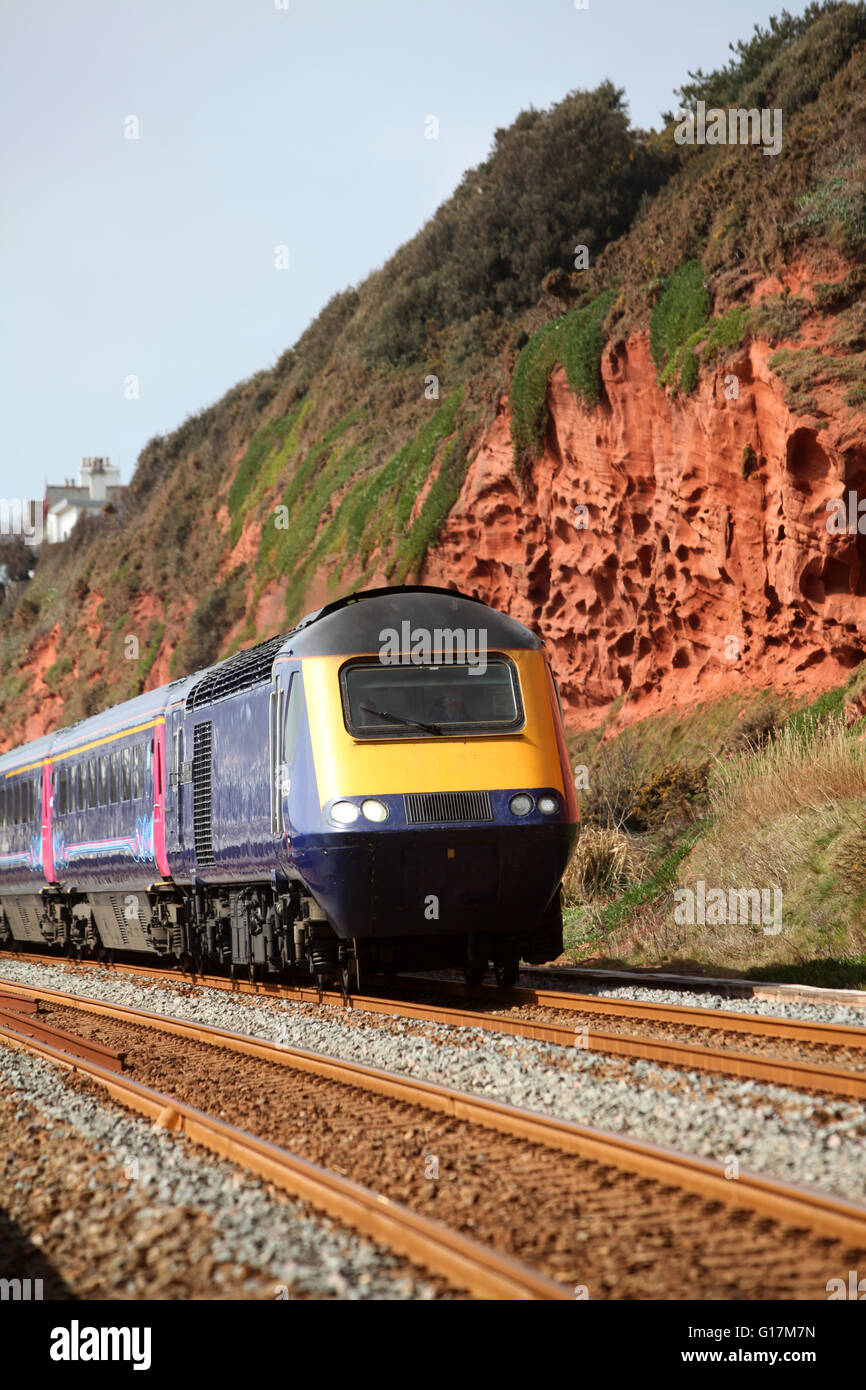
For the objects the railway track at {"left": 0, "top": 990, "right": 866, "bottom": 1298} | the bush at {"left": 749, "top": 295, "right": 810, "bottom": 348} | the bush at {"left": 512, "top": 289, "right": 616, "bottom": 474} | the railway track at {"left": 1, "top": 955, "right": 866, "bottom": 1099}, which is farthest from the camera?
the bush at {"left": 512, "top": 289, "right": 616, "bottom": 474}

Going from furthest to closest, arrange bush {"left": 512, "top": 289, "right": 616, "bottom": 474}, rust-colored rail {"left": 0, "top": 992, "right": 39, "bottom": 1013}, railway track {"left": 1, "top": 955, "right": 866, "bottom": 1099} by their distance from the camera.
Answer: bush {"left": 512, "top": 289, "right": 616, "bottom": 474} → rust-colored rail {"left": 0, "top": 992, "right": 39, "bottom": 1013} → railway track {"left": 1, "top": 955, "right": 866, "bottom": 1099}

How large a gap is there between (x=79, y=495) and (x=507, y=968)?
89390mm

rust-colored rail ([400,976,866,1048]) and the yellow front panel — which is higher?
the yellow front panel

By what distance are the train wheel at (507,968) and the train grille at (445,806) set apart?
5.34 ft

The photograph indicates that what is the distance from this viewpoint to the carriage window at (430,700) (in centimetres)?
1102

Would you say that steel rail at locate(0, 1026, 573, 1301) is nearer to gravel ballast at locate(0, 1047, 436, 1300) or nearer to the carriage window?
gravel ballast at locate(0, 1047, 436, 1300)

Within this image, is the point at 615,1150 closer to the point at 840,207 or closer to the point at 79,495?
the point at 840,207

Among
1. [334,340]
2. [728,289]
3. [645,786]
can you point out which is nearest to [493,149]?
[334,340]

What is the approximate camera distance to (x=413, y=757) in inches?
429

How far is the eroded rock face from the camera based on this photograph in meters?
19.2

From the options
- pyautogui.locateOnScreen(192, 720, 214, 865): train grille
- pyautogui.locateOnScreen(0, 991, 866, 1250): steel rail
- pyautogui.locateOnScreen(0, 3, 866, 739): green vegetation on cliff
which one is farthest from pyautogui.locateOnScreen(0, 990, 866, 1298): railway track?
pyautogui.locateOnScreen(0, 3, 866, 739): green vegetation on cliff

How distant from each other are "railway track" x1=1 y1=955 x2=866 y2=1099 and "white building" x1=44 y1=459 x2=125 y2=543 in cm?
8500

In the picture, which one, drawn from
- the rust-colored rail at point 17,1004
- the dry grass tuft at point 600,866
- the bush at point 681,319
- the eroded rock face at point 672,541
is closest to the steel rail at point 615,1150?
the rust-colored rail at point 17,1004
